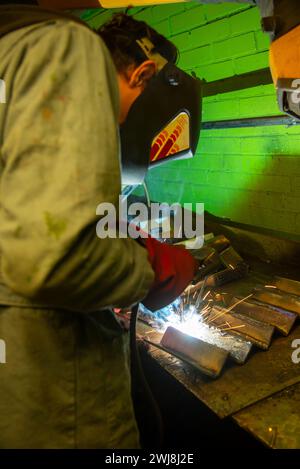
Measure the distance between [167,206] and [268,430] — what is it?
123 inches

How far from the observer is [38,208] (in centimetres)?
76

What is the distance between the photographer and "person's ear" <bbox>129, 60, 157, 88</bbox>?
1159 millimetres

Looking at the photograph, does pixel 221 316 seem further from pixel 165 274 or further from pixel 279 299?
pixel 165 274

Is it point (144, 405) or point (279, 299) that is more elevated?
point (279, 299)

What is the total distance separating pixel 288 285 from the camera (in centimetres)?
257

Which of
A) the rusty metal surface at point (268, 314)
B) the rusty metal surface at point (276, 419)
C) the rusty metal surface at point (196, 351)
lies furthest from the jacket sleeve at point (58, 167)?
the rusty metal surface at point (268, 314)

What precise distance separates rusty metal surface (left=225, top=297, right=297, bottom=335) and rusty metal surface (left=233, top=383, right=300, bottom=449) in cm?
50

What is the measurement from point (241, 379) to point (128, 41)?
4.95 feet

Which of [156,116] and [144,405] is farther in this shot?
[144,405]

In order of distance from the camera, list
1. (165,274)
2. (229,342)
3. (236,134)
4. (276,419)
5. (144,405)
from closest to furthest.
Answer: (165,274), (276,419), (144,405), (229,342), (236,134)

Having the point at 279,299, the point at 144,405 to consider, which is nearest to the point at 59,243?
the point at 144,405

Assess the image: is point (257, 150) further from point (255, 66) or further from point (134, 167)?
point (134, 167)

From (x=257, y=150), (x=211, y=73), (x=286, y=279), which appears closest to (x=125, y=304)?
(x=286, y=279)

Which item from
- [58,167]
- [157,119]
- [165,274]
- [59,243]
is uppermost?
[157,119]
